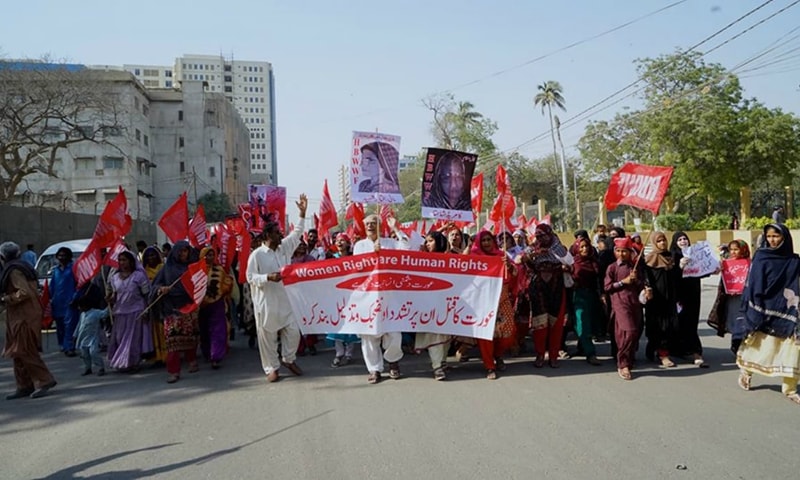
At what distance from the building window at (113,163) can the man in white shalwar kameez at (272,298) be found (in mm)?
49865

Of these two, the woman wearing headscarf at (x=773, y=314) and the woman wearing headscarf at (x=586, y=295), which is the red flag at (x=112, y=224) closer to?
the woman wearing headscarf at (x=586, y=295)

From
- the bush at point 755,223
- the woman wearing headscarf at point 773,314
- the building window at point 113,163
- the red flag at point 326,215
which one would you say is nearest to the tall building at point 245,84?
the building window at point 113,163

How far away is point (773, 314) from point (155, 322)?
664 cm

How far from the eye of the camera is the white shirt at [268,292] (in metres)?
6.56

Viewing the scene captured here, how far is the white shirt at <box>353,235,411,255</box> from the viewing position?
6.85m

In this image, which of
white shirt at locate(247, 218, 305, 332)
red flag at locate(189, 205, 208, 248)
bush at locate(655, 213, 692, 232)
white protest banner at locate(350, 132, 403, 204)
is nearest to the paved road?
white shirt at locate(247, 218, 305, 332)

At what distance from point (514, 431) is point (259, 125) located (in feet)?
471


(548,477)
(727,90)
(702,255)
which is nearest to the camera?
(548,477)

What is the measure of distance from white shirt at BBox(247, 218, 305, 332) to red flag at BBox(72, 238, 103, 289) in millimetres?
2298

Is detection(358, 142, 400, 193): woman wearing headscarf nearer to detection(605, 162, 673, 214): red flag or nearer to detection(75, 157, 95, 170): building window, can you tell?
detection(605, 162, 673, 214): red flag

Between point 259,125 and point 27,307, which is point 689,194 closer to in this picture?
point 27,307

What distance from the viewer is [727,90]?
1126 inches

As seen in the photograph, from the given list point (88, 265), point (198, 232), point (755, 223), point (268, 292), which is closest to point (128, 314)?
point (88, 265)

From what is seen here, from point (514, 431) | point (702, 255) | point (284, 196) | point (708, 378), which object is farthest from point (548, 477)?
point (284, 196)
